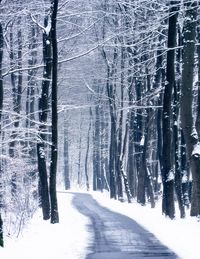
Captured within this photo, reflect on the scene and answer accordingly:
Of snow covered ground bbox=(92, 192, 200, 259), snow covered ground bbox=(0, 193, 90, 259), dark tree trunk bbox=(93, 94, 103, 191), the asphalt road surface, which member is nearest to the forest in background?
snow covered ground bbox=(0, 193, 90, 259)

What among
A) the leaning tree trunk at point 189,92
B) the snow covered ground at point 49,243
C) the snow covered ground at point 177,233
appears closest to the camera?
the snow covered ground at point 49,243

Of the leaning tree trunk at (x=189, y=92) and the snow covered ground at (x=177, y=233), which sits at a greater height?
the leaning tree trunk at (x=189, y=92)

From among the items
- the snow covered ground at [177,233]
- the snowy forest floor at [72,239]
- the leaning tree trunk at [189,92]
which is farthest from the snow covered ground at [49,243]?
the leaning tree trunk at [189,92]

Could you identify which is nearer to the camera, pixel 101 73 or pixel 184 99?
pixel 184 99

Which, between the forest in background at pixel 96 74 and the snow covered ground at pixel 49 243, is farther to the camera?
the forest in background at pixel 96 74

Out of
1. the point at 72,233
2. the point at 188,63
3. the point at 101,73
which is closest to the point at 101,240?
the point at 72,233

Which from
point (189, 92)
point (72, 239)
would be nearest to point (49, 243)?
point (72, 239)

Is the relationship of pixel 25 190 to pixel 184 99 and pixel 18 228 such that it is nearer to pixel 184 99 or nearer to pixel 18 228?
pixel 18 228

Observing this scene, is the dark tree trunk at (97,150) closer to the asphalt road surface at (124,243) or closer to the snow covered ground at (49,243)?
the asphalt road surface at (124,243)

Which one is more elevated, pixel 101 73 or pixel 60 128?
pixel 101 73

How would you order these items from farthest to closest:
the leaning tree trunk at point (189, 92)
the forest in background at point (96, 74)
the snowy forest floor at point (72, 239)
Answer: the forest in background at point (96, 74) → the leaning tree trunk at point (189, 92) → the snowy forest floor at point (72, 239)

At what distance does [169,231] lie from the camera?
53.6ft

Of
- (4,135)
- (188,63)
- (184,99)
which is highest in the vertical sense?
(188,63)

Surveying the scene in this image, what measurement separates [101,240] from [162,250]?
2.71 m
